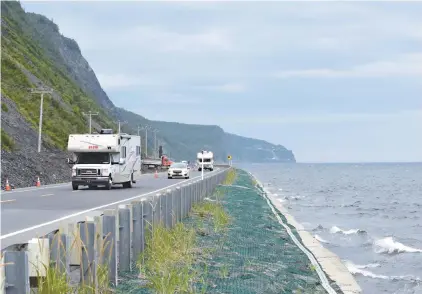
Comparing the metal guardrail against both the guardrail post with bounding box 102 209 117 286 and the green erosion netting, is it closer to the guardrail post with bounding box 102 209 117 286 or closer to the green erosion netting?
the guardrail post with bounding box 102 209 117 286

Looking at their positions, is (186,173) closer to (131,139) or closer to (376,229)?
(131,139)

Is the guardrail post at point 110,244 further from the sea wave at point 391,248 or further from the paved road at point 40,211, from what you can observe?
the sea wave at point 391,248

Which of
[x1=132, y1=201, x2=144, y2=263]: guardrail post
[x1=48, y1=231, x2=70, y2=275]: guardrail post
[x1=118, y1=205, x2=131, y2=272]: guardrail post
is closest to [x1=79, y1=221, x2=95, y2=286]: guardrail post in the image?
[x1=48, y1=231, x2=70, y2=275]: guardrail post

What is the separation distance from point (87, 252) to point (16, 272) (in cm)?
195

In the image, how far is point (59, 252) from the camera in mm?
7191

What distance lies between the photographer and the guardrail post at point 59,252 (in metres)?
7.19

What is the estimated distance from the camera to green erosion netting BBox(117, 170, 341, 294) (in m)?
10.4

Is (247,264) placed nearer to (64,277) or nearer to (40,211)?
(64,277)

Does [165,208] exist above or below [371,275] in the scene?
above

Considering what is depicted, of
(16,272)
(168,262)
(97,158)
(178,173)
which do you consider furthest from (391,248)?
(178,173)

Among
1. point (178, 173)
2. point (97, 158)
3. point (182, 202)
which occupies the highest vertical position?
point (97, 158)

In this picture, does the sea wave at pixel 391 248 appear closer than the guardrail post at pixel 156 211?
No

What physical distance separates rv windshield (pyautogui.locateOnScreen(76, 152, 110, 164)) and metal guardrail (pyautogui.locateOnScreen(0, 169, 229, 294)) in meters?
21.9

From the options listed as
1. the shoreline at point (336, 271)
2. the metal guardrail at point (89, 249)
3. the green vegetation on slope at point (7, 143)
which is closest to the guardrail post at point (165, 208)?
the metal guardrail at point (89, 249)
